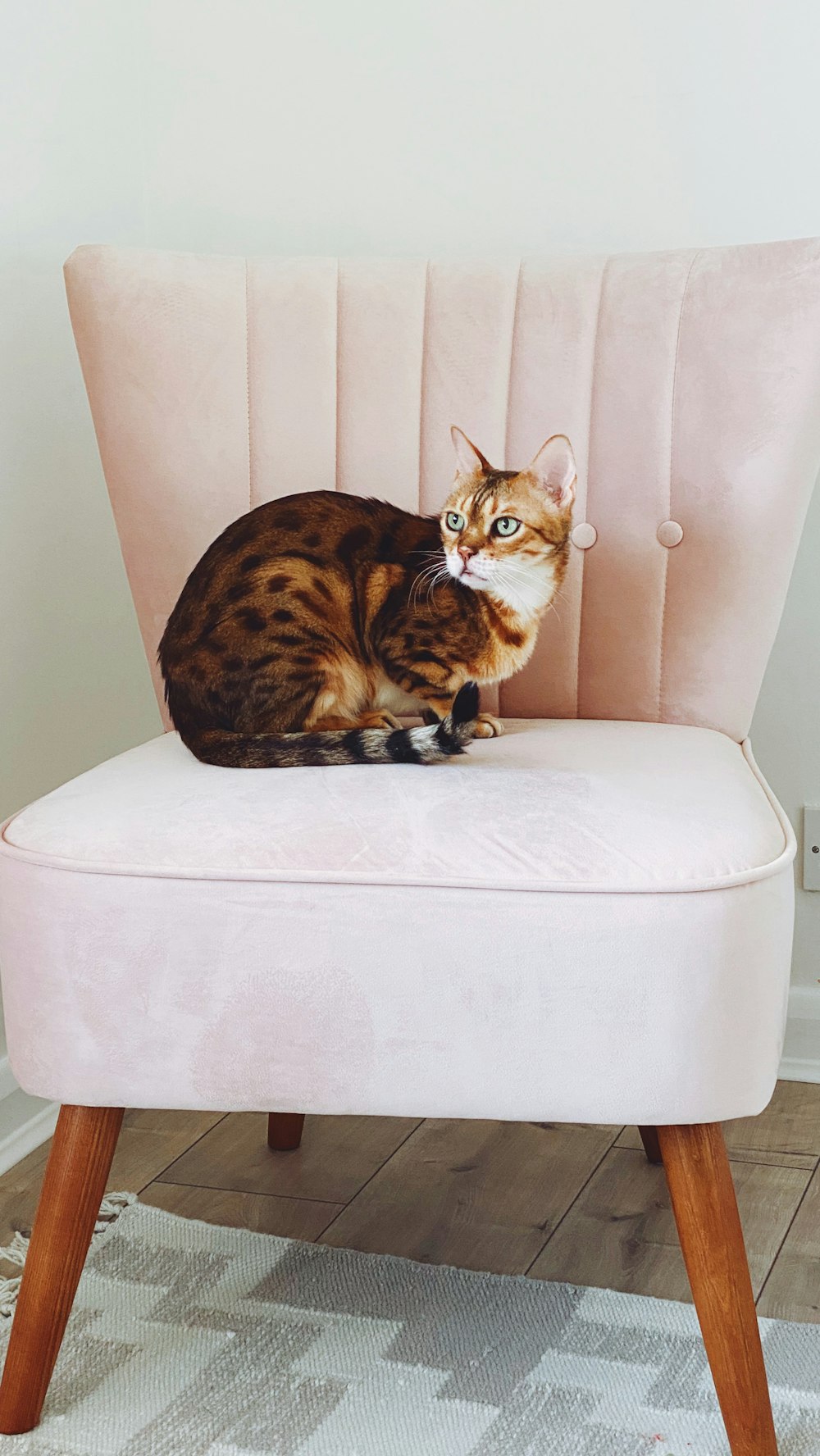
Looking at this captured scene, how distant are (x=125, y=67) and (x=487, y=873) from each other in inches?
54.1

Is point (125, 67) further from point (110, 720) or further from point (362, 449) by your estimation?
point (110, 720)

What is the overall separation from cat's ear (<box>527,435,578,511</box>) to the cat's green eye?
0.15 ft

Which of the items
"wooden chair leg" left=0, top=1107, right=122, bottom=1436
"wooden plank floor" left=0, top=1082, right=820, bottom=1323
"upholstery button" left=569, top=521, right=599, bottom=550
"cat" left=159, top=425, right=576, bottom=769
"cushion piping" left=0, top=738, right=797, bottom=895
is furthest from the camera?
"upholstery button" left=569, top=521, right=599, bottom=550

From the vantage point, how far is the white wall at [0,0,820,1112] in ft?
4.98

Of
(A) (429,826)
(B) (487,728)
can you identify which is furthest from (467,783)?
(B) (487,728)

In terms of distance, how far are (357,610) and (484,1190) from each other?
25.5 inches

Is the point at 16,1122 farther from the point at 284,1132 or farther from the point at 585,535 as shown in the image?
the point at 585,535

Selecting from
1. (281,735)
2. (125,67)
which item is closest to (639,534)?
(281,735)

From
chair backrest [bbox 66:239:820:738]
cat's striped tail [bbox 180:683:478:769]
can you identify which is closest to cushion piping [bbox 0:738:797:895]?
cat's striped tail [bbox 180:683:478:769]

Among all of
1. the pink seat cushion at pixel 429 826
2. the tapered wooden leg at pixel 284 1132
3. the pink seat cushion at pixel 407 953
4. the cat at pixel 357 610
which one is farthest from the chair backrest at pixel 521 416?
the tapered wooden leg at pixel 284 1132

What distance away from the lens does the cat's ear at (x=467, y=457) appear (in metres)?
1.20

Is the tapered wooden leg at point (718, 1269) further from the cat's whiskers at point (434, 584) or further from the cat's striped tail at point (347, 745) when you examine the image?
the cat's whiskers at point (434, 584)

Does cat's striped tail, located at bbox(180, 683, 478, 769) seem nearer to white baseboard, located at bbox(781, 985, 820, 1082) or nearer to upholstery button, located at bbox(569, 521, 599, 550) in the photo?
upholstery button, located at bbox(569, 521, 599, 550)

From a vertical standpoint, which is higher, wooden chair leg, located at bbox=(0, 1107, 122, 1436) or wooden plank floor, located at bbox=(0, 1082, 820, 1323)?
wooden chair leg, located at bbox=(0, 1107, 122, 1436)
